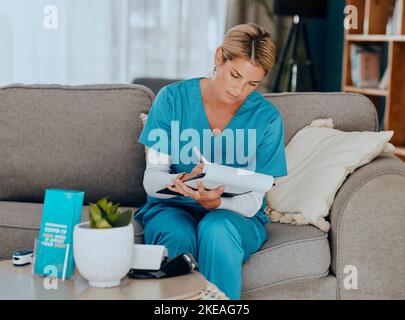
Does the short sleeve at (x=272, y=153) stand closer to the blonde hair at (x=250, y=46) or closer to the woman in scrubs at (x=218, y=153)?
the woman in scrubs at (x=218, y=153)

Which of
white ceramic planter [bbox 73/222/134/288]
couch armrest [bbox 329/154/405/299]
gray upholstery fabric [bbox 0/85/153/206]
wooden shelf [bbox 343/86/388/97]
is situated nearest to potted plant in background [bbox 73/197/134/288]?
white ceramic planter [bbox 73/222/134/288]

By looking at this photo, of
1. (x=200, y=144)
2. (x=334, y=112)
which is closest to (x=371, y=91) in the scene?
(x=334, y=112)

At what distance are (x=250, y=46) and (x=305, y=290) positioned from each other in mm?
707

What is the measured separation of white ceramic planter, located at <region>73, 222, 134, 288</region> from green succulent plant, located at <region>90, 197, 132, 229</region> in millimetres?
16

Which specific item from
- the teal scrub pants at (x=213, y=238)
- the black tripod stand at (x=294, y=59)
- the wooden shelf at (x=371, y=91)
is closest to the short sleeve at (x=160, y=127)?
the teal scrub pants at (x=213, y=238)

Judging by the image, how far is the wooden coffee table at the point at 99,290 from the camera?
1.39 meters

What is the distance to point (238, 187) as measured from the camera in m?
1.86

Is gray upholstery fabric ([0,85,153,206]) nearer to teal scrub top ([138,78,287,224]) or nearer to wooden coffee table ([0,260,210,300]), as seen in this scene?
teal scrub top ([138,78,287,224])

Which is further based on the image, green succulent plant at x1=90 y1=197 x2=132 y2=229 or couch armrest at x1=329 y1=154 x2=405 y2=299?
couch armrest at x1=329 y1=154 x2=405 y2=299

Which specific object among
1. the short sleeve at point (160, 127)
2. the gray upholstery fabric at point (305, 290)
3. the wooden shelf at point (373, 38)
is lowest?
the gray upholstery fabric at point (305, 290)

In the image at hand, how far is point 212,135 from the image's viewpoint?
6.95 ft

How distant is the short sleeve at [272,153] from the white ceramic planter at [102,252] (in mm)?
723

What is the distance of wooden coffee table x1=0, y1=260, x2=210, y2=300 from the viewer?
1.39 m
